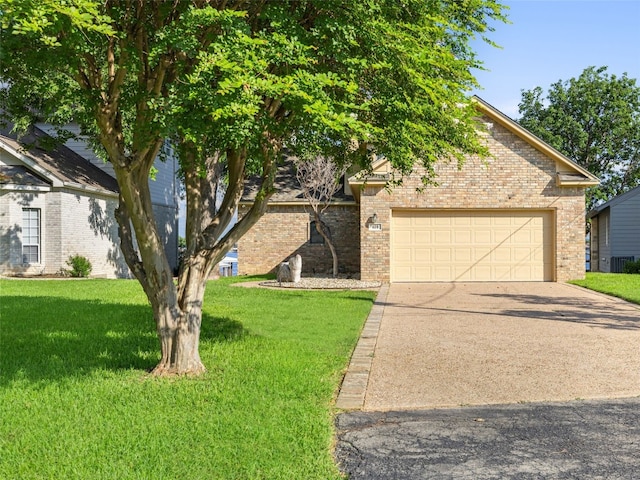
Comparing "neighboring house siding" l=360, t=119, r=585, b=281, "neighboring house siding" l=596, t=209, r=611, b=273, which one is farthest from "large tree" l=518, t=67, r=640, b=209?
"neighboring house siding" l=360, t=119, r=585, b=281

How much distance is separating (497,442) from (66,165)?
2158 centimetres

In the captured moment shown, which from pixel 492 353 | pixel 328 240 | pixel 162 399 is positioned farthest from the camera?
pixel 328 240

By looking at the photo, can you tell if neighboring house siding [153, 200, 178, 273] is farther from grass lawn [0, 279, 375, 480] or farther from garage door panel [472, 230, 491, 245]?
grass lawn [0, 279, 375, 480]

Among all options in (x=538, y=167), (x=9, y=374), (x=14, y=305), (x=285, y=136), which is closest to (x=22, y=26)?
(x=285, y=136)

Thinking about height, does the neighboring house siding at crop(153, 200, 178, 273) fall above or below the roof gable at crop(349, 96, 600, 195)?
below

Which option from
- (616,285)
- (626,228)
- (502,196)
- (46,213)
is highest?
(502,196)

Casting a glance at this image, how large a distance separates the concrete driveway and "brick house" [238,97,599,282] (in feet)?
17.1

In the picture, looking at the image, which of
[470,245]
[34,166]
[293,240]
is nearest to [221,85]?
[470,245]

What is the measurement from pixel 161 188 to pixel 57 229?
736 cm

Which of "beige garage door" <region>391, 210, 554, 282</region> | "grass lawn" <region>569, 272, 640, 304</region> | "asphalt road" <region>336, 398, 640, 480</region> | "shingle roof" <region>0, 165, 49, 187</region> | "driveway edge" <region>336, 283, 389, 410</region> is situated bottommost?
"asphalt road" <region>336, 398, 640, 480</region>

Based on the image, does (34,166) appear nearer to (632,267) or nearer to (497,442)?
(497,442)

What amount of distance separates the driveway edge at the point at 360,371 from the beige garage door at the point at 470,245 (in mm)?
8664

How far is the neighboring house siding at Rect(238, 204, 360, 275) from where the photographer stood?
2419 centimetres

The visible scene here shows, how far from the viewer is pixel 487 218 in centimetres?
2056
